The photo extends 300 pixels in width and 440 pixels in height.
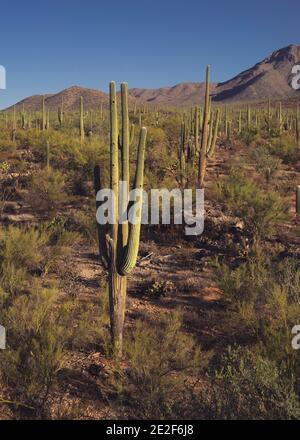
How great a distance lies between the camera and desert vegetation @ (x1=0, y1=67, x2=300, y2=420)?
4.14 m

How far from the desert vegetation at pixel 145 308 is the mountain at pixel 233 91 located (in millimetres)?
79470

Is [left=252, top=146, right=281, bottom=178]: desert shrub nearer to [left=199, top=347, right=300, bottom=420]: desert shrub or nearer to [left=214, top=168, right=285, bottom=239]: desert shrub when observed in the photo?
[left=214, top=168, right=285, bottom=239]: desert shrub

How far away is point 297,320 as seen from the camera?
5.18 metres

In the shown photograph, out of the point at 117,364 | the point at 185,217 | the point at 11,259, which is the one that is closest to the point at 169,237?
the point at 185,217

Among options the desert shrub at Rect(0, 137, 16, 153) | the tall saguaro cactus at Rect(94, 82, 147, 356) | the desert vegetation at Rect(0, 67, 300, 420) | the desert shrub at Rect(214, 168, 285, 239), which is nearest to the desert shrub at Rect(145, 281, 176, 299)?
the desert vegetation at Rect(0, 67, 300, 420)

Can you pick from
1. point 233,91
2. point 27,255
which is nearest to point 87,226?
point 27,255

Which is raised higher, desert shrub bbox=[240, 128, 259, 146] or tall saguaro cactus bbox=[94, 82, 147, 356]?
desert shrub bbox=[240, 128, 259, 146]

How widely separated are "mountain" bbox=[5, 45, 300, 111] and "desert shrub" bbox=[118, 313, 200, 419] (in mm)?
84083

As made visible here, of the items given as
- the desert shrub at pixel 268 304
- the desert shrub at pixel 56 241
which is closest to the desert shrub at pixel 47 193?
the desert shrub at pixel 56 241

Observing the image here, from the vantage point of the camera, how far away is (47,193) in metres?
12.2

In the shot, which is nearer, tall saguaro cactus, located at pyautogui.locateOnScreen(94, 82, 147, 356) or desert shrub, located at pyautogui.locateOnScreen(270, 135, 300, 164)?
tall saguaro cactus, located at pyautogui.locateOnScreen(94, 82, 147, 356)

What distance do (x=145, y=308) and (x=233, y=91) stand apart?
137 m

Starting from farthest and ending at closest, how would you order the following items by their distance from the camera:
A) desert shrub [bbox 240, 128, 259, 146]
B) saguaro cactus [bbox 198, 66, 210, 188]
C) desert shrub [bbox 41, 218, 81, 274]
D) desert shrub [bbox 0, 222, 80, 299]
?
desert shrub [bbox 240, 128, 259, 146]
saguaro cactus [bbox 198, 66, 210, 188]
desert shrub [bbox 41, 218, 81, 274]
desert shrub [bbox 0, 222, 80, 299]

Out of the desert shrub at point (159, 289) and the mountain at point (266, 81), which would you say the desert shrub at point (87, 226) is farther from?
the mountain at point (266, 81)
